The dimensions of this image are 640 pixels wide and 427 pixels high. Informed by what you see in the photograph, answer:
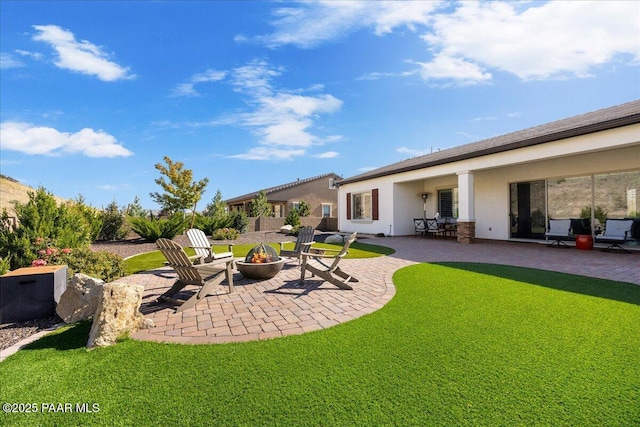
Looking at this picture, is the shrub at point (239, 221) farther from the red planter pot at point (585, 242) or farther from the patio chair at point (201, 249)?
the red planter pot at point (585, 242)

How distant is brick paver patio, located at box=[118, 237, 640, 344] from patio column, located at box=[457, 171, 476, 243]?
3.34 meters

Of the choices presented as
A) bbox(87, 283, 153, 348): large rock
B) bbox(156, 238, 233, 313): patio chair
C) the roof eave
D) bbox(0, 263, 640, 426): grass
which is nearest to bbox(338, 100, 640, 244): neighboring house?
the roof eave

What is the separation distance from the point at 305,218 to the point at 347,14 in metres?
15.8

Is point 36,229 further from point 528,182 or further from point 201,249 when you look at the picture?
point 528,182

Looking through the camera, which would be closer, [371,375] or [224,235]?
[371,375]

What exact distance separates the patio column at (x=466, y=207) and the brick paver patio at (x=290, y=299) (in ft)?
11.0

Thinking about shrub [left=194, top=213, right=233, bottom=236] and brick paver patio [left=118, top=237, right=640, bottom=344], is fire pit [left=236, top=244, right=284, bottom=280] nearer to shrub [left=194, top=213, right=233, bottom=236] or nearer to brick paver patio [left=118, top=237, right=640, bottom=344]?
brick paver patio [left=118, top=237, right=640, bottom=344]

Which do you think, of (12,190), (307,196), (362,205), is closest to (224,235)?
(362,205)

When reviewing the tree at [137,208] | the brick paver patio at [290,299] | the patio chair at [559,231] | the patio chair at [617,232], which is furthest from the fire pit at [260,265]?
the tree at [137,208]

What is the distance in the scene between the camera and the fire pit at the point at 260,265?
577 centimetres

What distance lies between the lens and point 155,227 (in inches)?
514

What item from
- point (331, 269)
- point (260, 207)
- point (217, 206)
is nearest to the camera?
point (331, 269)

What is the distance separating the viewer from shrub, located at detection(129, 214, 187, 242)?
42.5 feet

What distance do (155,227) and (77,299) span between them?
33.2ft
